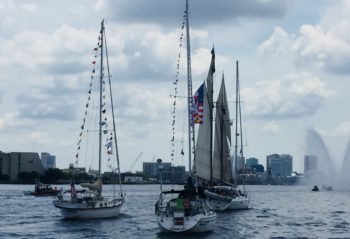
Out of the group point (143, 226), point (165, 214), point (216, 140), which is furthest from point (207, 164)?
point (165, 214)

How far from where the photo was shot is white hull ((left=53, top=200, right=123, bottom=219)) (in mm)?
83500

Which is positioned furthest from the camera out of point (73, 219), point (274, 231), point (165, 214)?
point (73, 219)

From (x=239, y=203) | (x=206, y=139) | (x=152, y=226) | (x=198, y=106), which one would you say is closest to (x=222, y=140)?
(x=239, y=203)

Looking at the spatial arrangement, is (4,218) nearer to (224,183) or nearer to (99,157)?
(99,157)

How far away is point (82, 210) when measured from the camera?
83438mm

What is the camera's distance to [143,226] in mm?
81625

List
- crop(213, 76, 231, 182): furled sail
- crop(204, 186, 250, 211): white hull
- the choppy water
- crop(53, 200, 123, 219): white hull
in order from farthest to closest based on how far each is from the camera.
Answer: crop(213, 76, 231, 182): furled sail, crop(204, 186, 250, 211): white hull, crop(53, 200, 123, 219): white hull, the choppy water

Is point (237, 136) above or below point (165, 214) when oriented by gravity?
above

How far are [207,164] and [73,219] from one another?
66.1ft

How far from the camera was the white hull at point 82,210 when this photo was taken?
83.5m

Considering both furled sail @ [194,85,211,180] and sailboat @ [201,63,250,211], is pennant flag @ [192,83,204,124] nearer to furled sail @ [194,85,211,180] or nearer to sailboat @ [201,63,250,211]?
furled sail @ [194,85,211,180]

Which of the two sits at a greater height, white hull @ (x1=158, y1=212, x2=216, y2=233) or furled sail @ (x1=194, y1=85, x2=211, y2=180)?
furled sail @ (x1=194, y1=85, x2=211, y2=180)

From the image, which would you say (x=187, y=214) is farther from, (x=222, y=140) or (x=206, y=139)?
(x=222, y=140)

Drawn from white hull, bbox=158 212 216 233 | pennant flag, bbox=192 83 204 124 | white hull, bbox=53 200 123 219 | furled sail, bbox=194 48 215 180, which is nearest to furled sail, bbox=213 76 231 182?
furled sail, bbox=194 48 215 180
